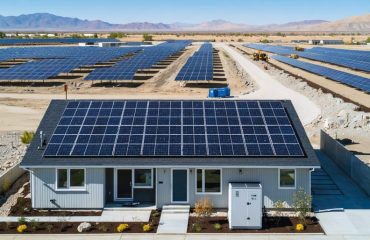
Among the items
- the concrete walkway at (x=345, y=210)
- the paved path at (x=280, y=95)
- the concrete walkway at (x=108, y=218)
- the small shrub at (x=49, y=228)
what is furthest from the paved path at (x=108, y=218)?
the paved path at (x=280, y=95)

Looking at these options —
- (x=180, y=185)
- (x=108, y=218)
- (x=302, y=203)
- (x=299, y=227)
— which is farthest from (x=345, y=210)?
(x=108, y=218)

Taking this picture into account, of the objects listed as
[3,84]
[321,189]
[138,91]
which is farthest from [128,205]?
[3,84]

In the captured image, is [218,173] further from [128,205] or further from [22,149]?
[22,149]

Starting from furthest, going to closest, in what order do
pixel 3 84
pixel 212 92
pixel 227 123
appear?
pixel 3 84 < pixel 212 92 < pixel 227 123

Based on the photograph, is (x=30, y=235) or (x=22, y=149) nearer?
(x=30, y=235)

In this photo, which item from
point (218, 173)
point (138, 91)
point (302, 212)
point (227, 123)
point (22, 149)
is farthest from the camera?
point (138, 91)

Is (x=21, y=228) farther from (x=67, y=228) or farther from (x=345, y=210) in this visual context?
(x=345, y=210)
